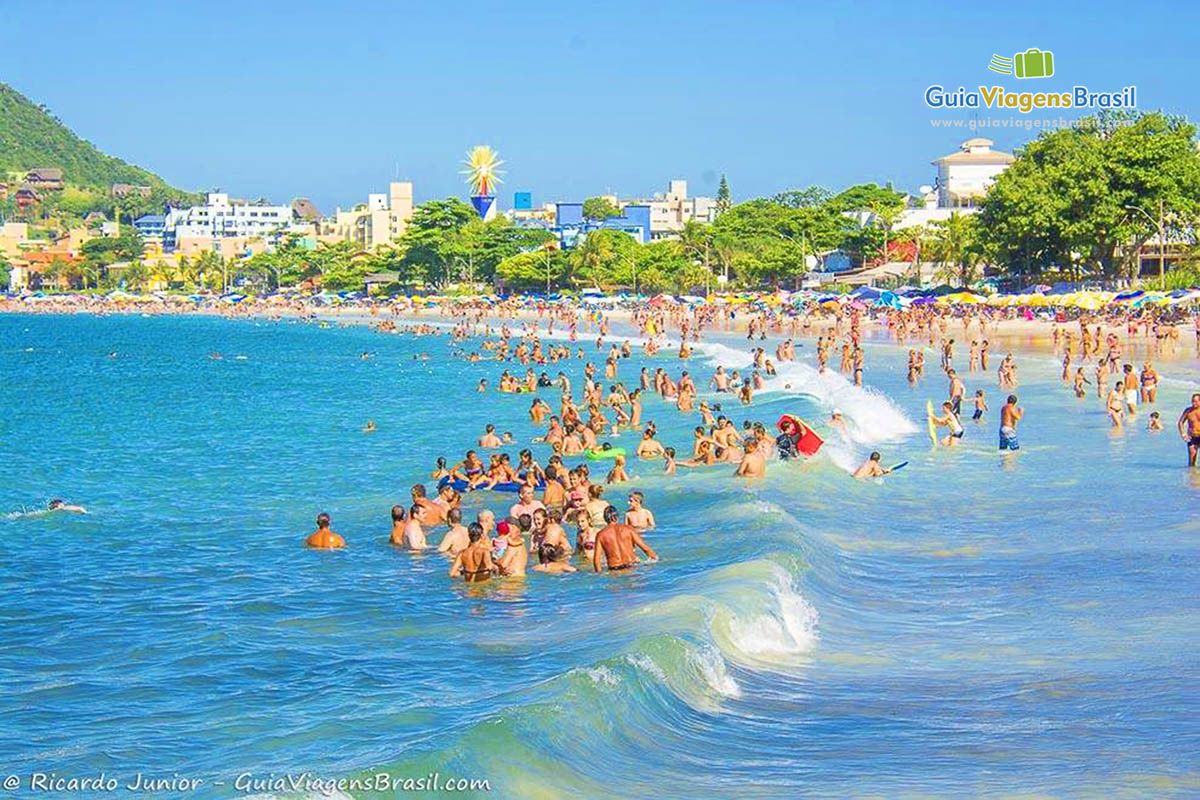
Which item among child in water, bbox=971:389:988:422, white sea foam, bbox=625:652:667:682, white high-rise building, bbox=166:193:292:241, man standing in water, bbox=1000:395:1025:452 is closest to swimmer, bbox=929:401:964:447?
man standing in water, bbox=1000:395:1025:452

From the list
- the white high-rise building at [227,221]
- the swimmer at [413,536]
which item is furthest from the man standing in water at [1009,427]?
the white high-rise building at [227,221]

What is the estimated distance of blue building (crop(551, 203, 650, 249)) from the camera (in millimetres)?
122125

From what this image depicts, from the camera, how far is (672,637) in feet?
33.7

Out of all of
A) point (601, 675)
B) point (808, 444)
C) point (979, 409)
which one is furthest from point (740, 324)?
point (601, 675)

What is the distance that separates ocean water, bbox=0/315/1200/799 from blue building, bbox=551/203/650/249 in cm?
9783

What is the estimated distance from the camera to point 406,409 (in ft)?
114

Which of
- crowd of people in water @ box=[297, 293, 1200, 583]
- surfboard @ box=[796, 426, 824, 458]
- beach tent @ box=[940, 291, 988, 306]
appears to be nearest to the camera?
crowd of people in water @ box=[297, 293, 1200, 583]

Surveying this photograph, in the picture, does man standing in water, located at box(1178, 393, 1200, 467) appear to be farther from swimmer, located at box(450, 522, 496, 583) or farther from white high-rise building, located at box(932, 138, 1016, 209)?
white high-rise building, located at box(932, 138, 1016, 209)

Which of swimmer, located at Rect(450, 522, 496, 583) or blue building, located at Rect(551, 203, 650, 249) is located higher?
blue building, located at Rect(551, 203, 650, 249)

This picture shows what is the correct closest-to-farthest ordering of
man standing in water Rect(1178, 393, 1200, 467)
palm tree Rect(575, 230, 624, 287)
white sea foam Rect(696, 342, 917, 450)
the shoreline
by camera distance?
1. man standing in water Rect(1178, 393, 1200, 467)
2. white sea foam Rect(696, 342, 917, 450)
3. the shoreline
4. palm tree Rect(575, 230, 624, 287)

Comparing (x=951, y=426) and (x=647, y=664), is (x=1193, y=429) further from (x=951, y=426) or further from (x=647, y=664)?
(x=647, y=664)

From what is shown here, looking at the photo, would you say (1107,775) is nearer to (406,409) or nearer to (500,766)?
(500,766)

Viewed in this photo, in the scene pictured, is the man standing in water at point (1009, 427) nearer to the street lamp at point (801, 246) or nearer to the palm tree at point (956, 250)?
the palm tree at point (956, 250)

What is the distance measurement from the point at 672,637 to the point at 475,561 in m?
3.50
